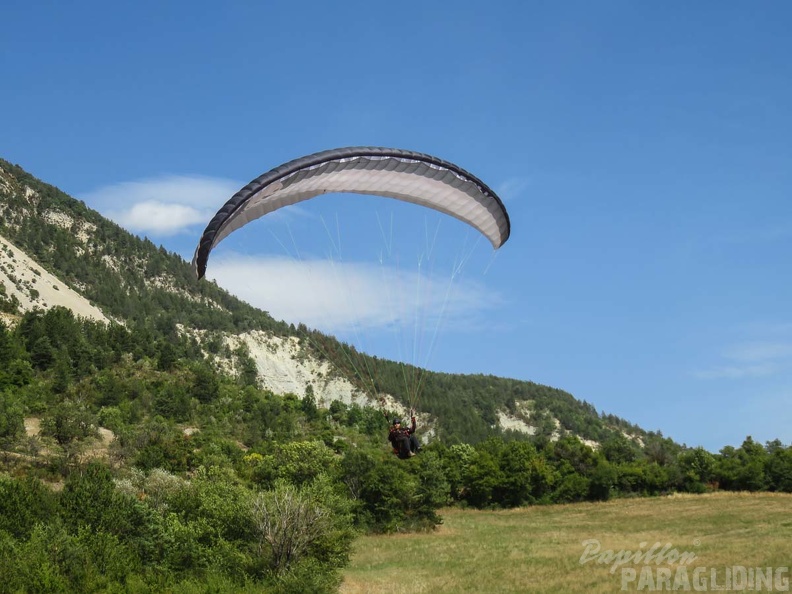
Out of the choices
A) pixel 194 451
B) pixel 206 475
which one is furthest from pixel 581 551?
pixel 194 451

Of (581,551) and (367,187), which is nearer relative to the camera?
(367,187)

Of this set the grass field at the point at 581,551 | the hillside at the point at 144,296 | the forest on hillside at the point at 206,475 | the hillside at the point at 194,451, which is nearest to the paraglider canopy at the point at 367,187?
the hillside at the point at 194,451

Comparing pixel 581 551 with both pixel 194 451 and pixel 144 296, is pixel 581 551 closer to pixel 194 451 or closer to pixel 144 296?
pixel 194 451

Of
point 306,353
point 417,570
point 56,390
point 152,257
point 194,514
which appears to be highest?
point 152,257

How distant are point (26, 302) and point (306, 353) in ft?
200

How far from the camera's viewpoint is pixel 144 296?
169m

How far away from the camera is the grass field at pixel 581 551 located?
106 ft

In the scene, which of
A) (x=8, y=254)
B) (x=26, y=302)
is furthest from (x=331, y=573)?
(x=8, y=254)

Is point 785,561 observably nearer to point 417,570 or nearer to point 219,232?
point 417,570

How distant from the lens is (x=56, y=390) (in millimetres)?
77188

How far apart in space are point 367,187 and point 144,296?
155595 millimetres

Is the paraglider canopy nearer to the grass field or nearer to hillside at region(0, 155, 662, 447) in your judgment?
the grass field

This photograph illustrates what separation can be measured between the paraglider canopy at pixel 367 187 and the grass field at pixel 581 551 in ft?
51.5

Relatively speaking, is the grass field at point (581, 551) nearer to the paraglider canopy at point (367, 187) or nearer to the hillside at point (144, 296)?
the paraglider canopy at point (367, 187)
